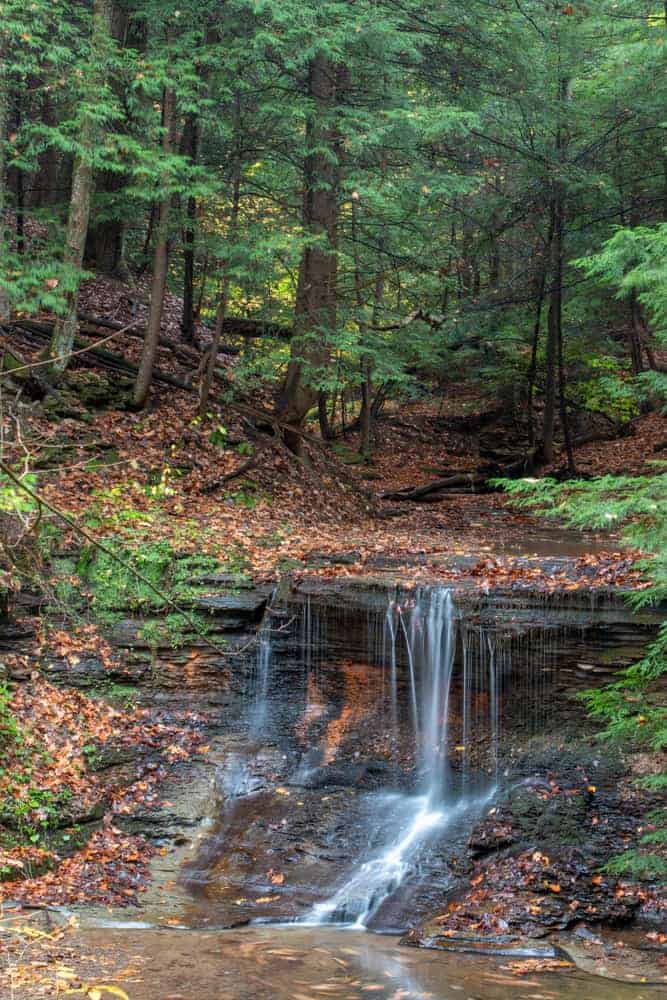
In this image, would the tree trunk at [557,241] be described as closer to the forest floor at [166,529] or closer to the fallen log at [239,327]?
the forest floor at [166,529]

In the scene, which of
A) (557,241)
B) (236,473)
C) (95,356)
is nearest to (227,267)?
(95,356)

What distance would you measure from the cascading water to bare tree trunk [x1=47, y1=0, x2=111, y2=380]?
6015 millimetres

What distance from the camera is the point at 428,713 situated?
969cm

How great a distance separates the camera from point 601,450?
1972 cm

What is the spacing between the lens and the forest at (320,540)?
22.1ft

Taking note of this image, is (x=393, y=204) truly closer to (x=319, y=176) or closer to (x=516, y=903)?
(x=319, y=176)

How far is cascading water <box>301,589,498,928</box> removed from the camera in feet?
28.3

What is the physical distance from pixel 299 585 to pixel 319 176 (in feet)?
22.3

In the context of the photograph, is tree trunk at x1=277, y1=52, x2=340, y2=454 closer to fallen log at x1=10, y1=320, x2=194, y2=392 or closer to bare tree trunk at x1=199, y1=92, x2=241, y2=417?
bare tree trunk at x1=199, y1=92, x2=241, y2=417

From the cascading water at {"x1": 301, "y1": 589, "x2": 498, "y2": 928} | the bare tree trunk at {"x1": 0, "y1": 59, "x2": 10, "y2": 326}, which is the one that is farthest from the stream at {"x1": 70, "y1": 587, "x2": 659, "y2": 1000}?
the bare tree trunk at {"x1": 0, "y1": 59, "x2": 10, "y2": 326}

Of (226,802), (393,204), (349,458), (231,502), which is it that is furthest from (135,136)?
(226,802)

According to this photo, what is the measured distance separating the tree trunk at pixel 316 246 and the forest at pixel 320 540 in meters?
0.07

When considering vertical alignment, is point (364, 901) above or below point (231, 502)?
below

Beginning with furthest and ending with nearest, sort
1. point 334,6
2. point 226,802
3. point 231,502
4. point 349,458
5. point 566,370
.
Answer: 1. point 566,370
2. point 349,458
3. point 231,502
4. point 334,6
5. point 226,802
